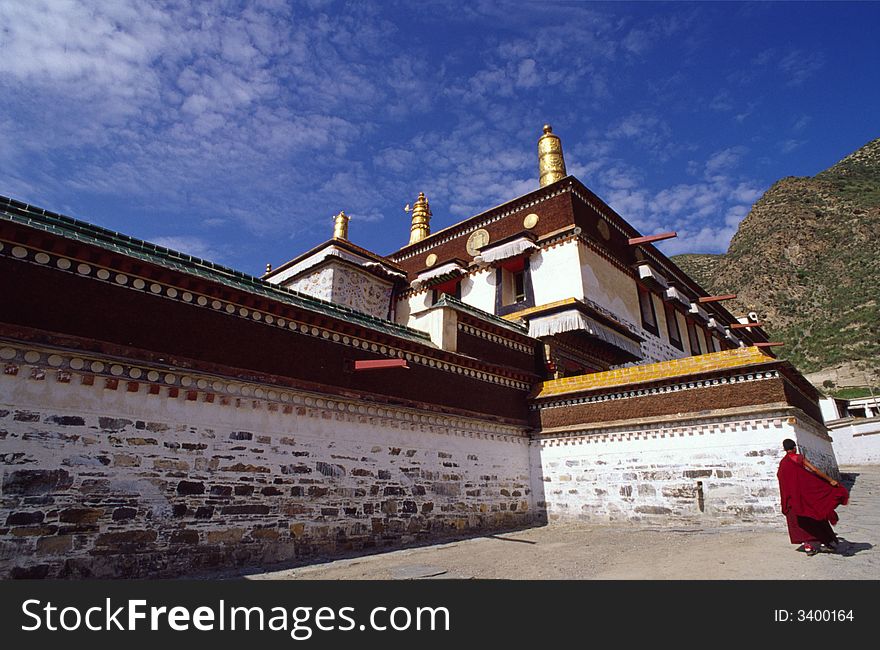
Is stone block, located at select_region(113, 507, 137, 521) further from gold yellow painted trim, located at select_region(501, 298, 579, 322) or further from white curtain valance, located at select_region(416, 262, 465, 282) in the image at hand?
white curtain valance, located at select_region(416, 262, 465, 282)

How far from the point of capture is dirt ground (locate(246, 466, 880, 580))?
5539 millimetres

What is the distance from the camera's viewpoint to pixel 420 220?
24.2 metres

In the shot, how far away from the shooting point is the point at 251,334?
7.92 meters

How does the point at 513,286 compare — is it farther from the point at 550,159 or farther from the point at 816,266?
the point at 816,266

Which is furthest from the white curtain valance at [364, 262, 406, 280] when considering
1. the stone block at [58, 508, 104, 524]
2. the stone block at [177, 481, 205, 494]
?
the stone block at [58, 508, 104, 524]

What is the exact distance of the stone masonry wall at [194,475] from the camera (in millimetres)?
5723

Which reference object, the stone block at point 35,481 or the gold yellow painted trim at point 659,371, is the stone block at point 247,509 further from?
the gold yellow painted trim at point 659,371

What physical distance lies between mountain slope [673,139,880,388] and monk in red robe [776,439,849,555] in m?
49.9

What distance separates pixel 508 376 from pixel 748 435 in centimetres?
517

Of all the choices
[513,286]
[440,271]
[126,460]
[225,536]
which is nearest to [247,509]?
[225,536]

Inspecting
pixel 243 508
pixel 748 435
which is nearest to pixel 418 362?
pixel 243 508

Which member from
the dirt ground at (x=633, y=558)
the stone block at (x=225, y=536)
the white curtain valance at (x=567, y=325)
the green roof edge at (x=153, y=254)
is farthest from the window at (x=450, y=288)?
the stone block at (x=225, y=536)

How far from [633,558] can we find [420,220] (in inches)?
763

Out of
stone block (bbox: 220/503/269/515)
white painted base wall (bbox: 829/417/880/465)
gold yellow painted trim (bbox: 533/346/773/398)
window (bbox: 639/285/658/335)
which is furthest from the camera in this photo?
white painted base wall (bbox: 829/417/880/465)
